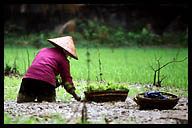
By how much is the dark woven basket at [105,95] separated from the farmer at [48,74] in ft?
0.55

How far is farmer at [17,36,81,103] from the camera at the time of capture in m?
4.00

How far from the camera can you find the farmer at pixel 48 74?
13.1 ft

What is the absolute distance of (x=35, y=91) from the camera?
4176mm

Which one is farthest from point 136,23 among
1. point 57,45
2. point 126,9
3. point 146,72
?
point 57,45

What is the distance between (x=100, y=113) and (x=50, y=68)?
110cm

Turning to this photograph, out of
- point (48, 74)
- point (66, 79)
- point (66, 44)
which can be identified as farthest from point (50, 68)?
point (66, 44)

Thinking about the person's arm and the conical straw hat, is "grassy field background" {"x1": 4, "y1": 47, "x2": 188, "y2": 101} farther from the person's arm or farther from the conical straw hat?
the conical straw hat

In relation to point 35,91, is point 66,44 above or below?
above

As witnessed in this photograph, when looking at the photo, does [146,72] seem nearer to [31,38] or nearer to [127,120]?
[127,120]

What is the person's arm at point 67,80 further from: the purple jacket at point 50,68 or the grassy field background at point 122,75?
the grassy field background at point 122,75

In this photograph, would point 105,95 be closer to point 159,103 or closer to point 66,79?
point 66,79

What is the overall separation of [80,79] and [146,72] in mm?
1440

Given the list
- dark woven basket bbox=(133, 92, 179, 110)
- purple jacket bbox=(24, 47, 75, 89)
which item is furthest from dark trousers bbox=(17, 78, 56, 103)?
dark woven basket bbox=(133, 92, 179, 110)

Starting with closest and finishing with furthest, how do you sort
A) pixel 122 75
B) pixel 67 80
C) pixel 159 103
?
1. pixel 159 103
2. pixel 67 80
3. pixel 122 75
